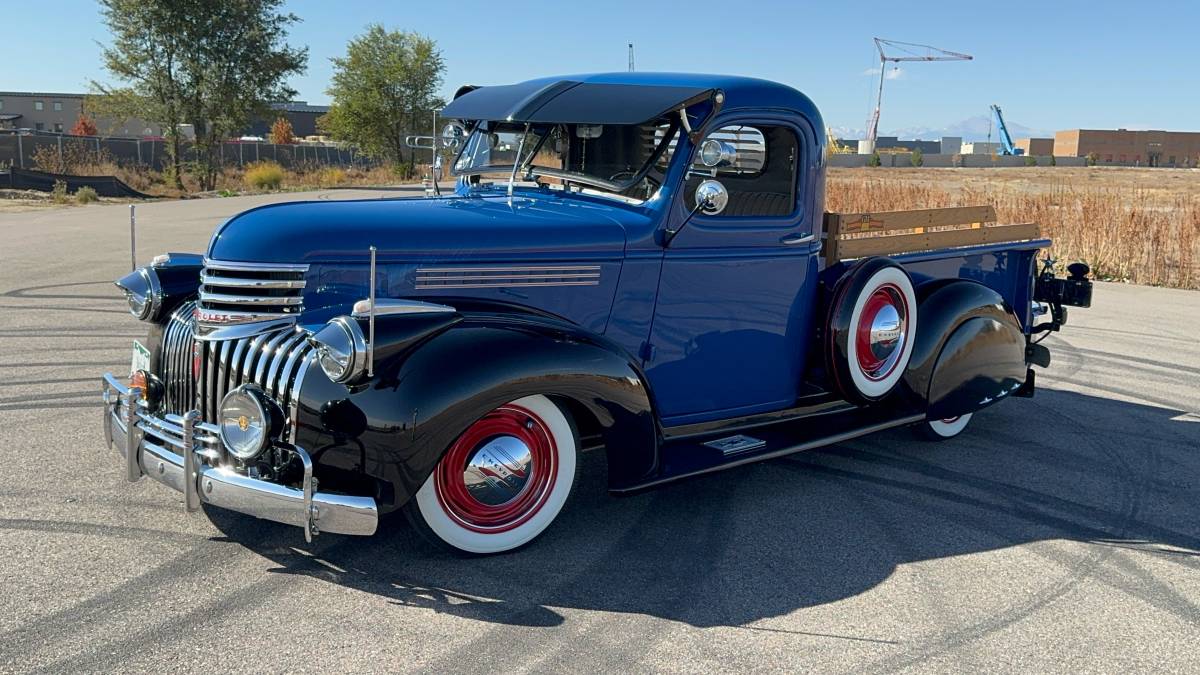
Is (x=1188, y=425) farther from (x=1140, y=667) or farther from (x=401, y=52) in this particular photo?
(x=401, y=52)

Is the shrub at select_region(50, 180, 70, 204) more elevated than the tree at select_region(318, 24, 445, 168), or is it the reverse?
the tree at select_region(318, 24, 445, 168)

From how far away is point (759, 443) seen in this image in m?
4.53

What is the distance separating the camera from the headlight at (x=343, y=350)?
10.8 feet

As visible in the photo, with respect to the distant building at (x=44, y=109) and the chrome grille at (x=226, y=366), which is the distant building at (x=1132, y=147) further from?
the chrome grille at (x=226, y=366)

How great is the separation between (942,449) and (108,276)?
9.47m

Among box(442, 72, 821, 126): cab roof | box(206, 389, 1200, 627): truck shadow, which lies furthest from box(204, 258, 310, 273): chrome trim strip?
box(442, 72, 821, 126): cab roof

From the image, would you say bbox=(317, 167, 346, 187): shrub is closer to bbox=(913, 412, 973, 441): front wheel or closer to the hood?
bbox=(913, 412, 973, 441): front wheel

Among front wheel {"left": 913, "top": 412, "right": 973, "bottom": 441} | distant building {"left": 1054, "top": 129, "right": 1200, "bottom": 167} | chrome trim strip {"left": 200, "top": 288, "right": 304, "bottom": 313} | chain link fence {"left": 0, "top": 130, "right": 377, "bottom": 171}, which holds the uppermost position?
distant building {"left": 1054, "top": 129, "right": 1200, "bottom": 167}

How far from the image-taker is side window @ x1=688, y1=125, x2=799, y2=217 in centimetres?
475

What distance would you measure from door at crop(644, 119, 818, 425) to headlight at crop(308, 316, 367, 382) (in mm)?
1490

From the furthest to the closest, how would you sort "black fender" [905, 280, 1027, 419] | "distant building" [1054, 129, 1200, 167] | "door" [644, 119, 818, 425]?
"distant building" [1054, 129, 1200, 167]
"black fender" [905, 280, 1027, 419]
"door" [644, 119, 818, 425]

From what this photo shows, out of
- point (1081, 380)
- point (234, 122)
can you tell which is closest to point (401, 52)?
point (234, 122)

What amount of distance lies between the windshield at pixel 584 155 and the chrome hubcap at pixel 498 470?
1361 millimetres

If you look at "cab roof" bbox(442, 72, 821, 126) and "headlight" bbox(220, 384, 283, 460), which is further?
"cab roof" bbox(442, 72, 821, 126)
